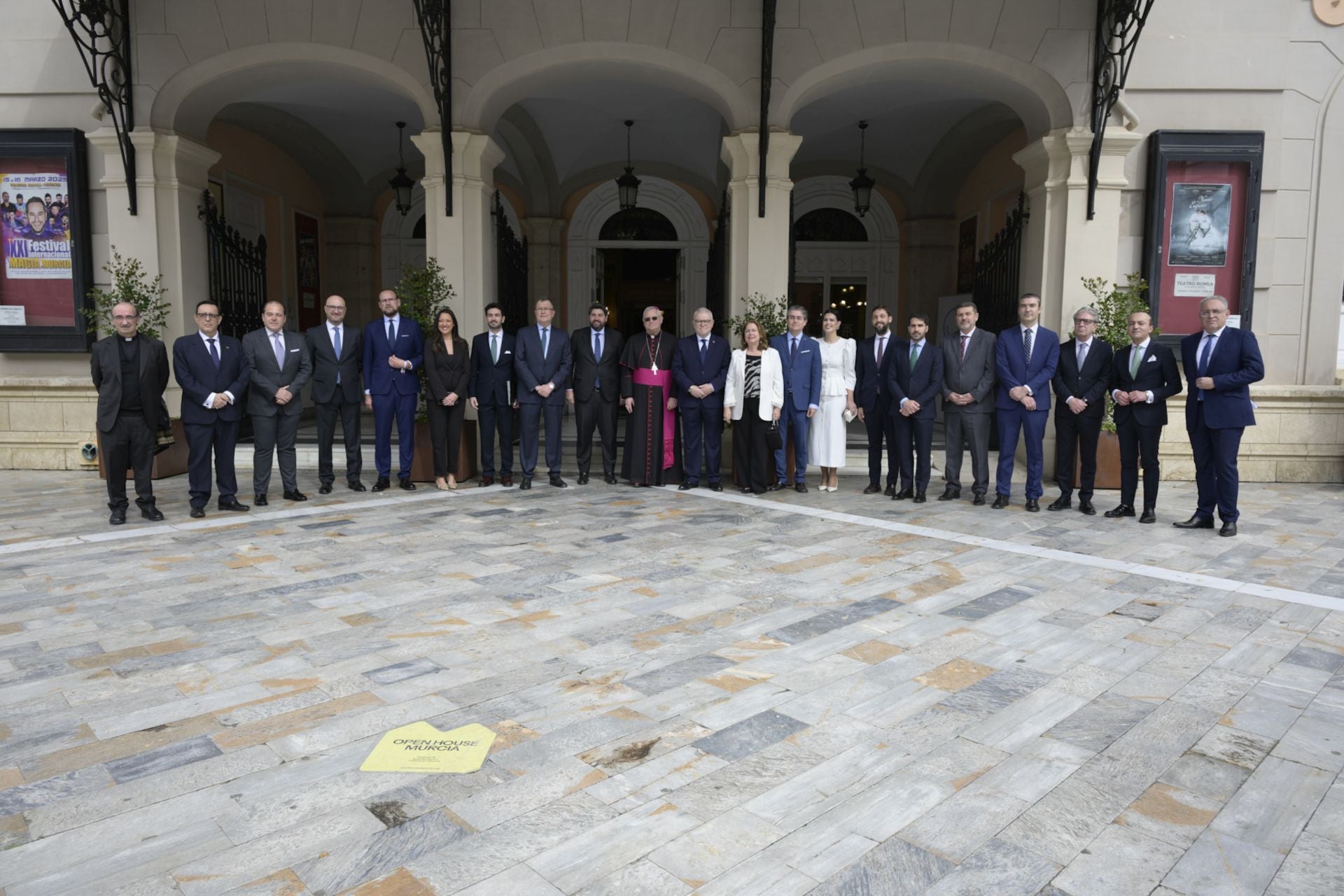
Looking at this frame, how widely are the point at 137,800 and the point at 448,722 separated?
910mm

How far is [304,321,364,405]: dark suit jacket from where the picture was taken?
7.66 meters

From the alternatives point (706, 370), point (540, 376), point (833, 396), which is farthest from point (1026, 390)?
point (540, 376)

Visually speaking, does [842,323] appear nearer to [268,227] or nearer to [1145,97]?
[1145,97]

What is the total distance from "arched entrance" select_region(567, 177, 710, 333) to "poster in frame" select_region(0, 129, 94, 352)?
7.57 metres

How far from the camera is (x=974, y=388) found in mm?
7422

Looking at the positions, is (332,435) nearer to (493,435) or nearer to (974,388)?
(493,435)

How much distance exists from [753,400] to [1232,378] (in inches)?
139

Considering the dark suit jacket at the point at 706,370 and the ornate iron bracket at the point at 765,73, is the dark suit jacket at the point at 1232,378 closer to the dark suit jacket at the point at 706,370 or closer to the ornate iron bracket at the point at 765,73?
the dark suit jacket at the point at 706,370

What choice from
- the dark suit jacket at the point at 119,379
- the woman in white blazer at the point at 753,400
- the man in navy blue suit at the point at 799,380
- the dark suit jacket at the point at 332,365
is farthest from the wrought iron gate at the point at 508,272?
the dark suit jacket at the point at 119,379

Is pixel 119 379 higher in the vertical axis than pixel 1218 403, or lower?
higher

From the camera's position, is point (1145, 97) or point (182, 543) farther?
point (1145, 97)

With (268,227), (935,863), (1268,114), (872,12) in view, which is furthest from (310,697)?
(268,227)

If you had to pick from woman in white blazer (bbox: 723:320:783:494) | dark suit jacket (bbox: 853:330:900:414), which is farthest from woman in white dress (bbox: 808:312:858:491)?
woman in white blazer (bbox: 723:320:783:494)

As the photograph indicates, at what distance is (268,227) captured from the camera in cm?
1285
